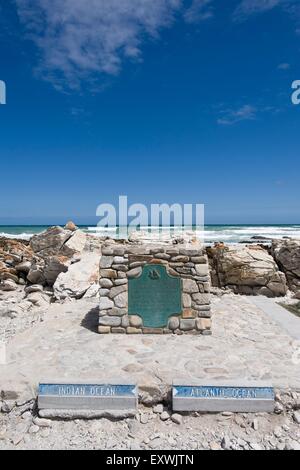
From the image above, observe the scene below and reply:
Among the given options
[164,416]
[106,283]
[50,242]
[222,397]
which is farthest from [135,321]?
[50,242]

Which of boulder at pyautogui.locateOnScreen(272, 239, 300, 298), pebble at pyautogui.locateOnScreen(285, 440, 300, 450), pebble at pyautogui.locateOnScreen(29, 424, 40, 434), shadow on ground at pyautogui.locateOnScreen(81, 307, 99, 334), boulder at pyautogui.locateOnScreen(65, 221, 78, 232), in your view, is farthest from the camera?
boulder at pyautogui.locateOnScreen(65, 221, 78, 232)

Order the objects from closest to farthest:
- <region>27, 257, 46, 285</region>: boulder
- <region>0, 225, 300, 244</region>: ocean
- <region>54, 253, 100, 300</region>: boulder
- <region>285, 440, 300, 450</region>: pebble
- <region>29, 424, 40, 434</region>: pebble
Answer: <region>285, 440, 300, 450</region>: pebble
<region>29, 424, 40, 434</region>: pebble
<region>54, 253, 100, 300</region>: boulder
<region>27, 257, 46, 285</region>: boulder
<region>0, 225, 300, 244</region>: ocean

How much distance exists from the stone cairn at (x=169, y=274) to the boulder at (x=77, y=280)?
3013 millimetres

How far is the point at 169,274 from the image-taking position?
237 inches

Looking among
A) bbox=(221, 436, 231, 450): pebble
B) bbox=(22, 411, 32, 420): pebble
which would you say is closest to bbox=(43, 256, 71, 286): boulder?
bbox=(22, 411, 32, 420): pebble

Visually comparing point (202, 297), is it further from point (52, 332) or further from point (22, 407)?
point (22, 407)

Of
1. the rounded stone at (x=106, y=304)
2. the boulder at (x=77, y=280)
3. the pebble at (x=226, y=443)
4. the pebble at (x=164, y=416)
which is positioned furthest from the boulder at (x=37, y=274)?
the pebble at (x=226, y=443)

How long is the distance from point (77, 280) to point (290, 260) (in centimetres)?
715

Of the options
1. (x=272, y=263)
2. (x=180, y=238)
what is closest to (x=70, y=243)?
(x=180, y=238)

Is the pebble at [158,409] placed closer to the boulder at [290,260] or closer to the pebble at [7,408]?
the pebble at [7,408]

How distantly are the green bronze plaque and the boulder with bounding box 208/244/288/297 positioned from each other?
189 inches

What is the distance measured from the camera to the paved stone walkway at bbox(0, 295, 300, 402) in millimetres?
4348

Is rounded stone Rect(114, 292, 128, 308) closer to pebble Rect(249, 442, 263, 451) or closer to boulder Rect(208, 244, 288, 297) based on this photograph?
pebble Rect(249, 442, 263, 451)

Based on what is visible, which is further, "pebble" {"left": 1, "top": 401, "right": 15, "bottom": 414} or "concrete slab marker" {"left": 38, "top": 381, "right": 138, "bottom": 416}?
"pebble" {"left": 1, "top": 401, "right": 15, "bottom": 414}
